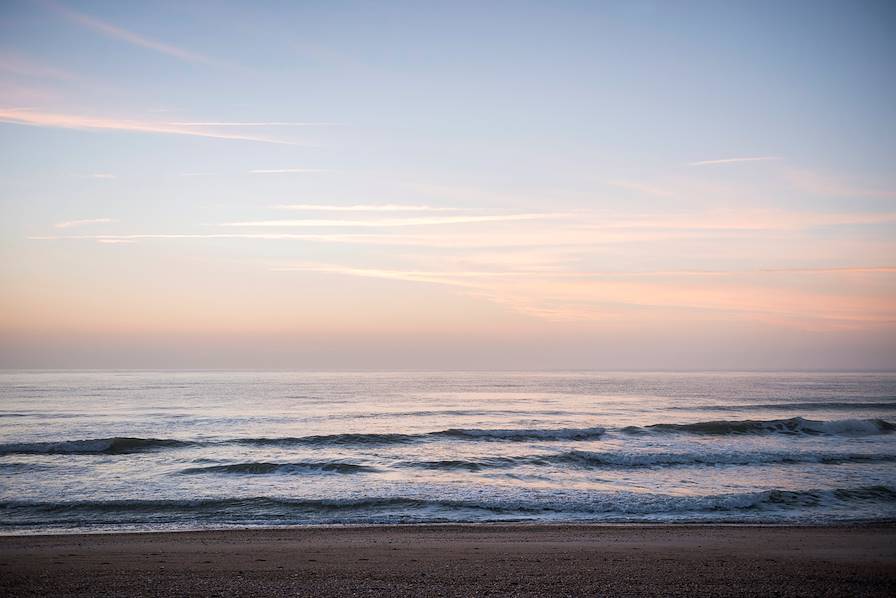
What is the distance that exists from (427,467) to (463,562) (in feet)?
42.0

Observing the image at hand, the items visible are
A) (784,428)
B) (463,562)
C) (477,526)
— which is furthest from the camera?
(784,428)

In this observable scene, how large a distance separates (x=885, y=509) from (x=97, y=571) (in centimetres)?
1967

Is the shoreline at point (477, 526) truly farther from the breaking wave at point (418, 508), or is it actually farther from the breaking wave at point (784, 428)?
the breaking wave at point (784, 428)

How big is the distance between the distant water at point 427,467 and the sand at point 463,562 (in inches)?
89.5

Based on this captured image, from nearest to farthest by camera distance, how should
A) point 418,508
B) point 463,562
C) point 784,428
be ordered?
1. point 463,562
2. point 418,508
3. point 784,428

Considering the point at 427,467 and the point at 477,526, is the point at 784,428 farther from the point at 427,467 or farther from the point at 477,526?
the point at 477,526

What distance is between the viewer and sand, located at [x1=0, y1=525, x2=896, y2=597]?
874cm

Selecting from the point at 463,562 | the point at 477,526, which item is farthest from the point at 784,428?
the point at 463,562

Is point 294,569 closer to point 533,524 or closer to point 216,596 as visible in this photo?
point 216,596

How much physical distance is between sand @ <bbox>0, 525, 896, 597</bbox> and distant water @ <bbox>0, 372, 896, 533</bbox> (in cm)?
227

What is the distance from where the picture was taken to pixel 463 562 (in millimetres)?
10273

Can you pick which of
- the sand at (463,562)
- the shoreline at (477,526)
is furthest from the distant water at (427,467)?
the sand at (463,562)

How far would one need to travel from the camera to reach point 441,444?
29312mm

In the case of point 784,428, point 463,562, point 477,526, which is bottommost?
point 784,428
